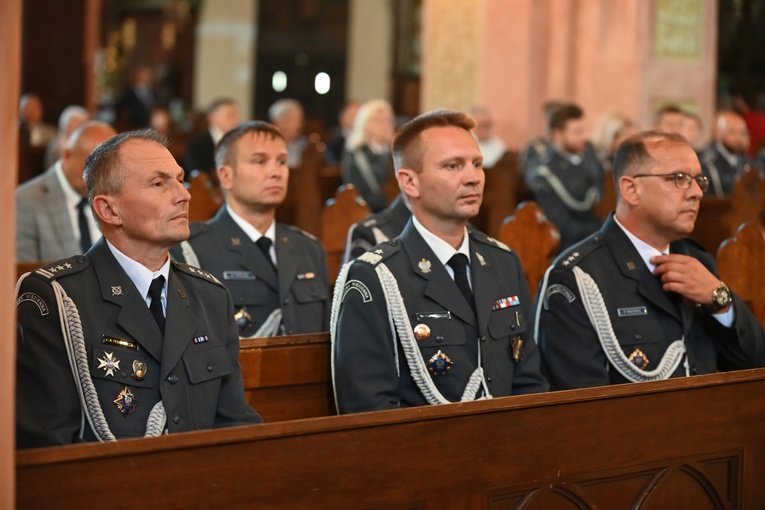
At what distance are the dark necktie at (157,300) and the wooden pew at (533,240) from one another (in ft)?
6.29

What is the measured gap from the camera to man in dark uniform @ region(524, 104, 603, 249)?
7.44m

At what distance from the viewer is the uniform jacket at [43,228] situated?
4617 mm

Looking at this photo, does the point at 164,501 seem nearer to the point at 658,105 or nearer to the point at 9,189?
the point at 9,189

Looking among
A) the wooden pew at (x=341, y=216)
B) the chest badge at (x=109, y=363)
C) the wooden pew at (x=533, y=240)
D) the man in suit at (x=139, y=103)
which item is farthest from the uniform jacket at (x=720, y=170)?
the man in suit at (x=139, y=103)

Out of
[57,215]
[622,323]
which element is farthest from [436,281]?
[57,215]

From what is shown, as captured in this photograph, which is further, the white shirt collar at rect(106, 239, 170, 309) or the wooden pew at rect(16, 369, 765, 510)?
the white shirt collar at rect(106, 239, 170, 309)

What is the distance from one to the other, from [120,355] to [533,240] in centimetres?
215

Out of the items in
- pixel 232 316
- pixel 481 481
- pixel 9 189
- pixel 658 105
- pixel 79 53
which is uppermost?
pixel 79 53

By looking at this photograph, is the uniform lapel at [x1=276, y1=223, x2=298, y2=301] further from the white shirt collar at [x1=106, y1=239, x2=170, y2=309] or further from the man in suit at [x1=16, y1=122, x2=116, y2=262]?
the white shirt collar at [x1=106, y1=239, x2=170, y2=309]

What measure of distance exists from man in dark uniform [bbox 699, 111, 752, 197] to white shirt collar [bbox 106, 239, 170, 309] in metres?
6.16

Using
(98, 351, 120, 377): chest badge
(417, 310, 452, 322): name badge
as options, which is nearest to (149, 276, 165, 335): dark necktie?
(98, 351, 120, 377): chest badge

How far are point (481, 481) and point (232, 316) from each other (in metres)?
0.84

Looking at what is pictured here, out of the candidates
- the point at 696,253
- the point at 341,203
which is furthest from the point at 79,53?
the point at 696,253

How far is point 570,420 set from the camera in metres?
2.47
